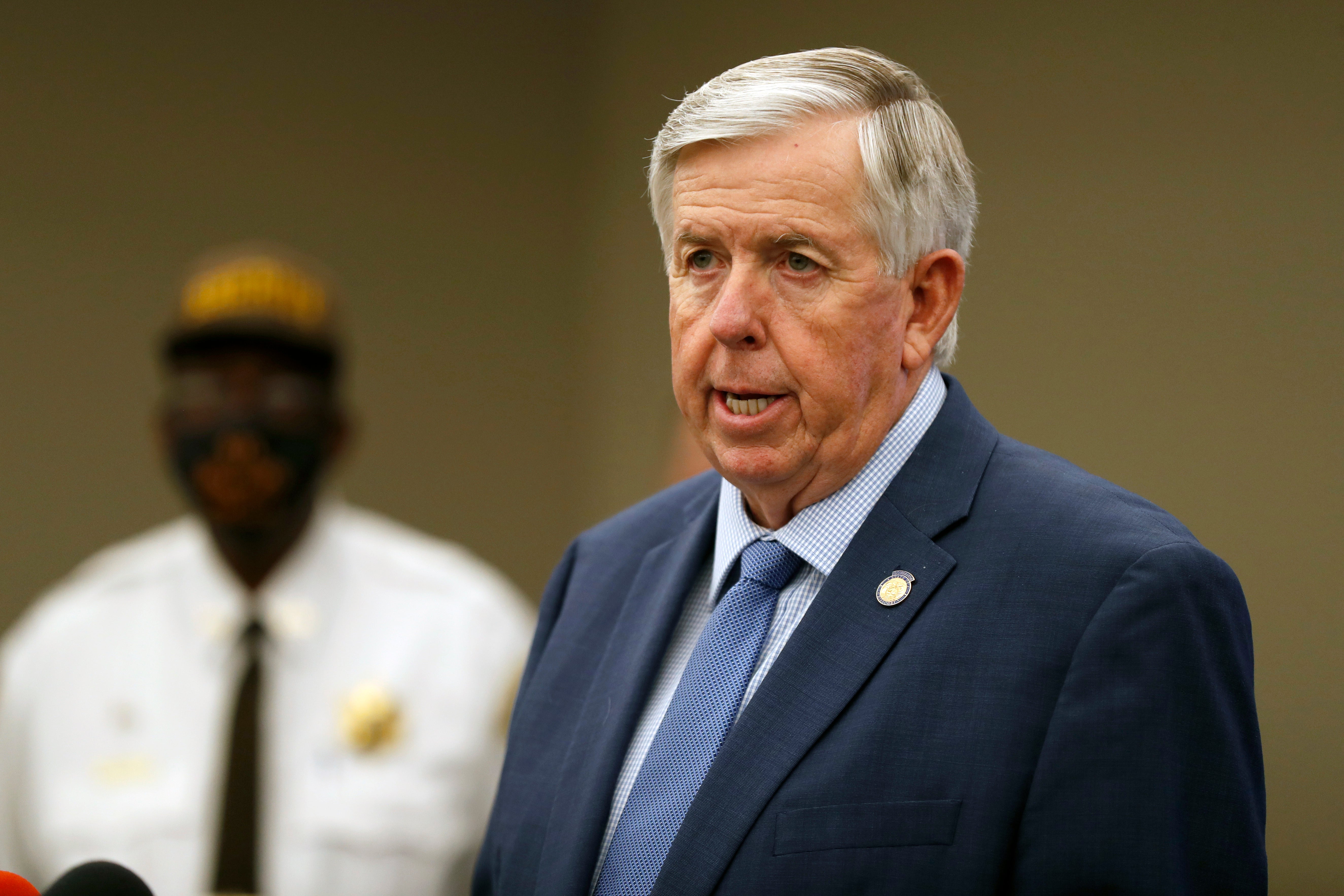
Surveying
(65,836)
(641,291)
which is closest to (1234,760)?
(65,836)

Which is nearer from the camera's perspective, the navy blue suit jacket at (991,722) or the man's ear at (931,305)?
the navy blue suit jacket at (991,722)

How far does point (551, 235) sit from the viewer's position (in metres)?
5.14

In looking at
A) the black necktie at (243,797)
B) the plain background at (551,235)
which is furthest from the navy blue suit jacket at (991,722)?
the black necktie at (243,797)

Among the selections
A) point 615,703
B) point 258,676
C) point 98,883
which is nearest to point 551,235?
point 258,676

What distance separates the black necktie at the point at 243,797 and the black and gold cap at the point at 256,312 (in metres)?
0.71

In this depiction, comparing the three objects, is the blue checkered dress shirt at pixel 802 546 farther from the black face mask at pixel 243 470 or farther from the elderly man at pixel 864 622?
the black face mask at pixel 243 470

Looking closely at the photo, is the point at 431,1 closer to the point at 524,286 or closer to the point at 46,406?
the point at 524,286

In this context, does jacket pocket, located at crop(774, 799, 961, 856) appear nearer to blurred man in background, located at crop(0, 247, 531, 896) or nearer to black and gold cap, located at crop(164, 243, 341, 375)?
blurred man in background, located at crop(0, 247, 531, 896)

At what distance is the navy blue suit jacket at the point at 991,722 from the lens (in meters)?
1.03

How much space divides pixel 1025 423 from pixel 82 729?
7.00 feet

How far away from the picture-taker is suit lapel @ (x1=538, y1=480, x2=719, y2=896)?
1295 mm

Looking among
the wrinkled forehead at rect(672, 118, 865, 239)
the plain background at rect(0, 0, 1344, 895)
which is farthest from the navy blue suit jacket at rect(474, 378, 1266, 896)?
the plain background at rect(0, 0, 1344, 895)

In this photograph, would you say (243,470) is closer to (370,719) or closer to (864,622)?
(370,719)

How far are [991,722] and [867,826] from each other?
0.14m
